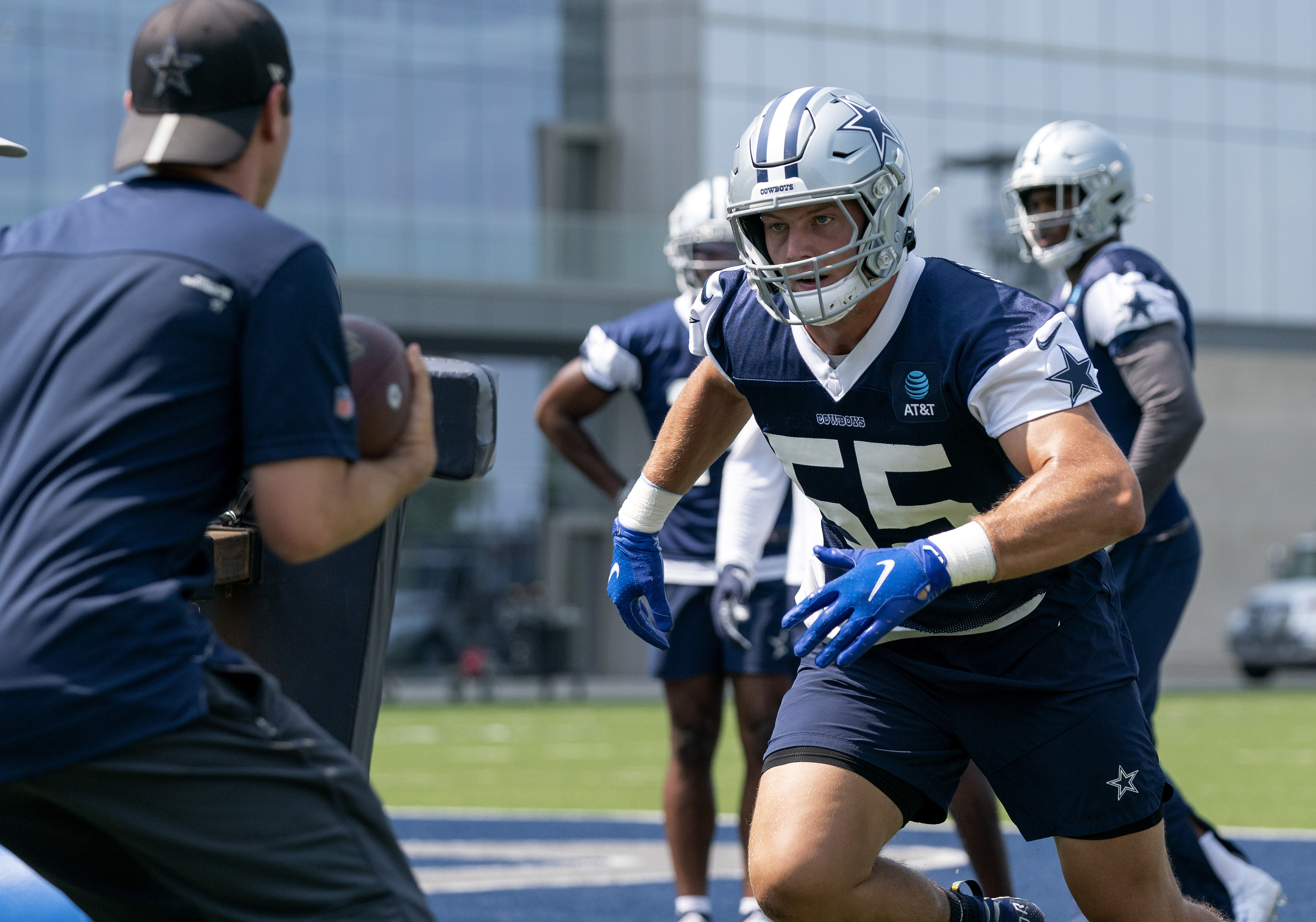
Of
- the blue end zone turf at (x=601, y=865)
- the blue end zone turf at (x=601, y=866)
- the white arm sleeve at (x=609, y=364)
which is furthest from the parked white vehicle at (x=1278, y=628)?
the white arm sleeve at (x=609, y=364)

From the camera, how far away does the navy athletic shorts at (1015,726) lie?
13.0 ft

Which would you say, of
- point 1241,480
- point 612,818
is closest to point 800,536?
point 612,818

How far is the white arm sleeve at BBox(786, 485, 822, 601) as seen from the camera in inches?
227

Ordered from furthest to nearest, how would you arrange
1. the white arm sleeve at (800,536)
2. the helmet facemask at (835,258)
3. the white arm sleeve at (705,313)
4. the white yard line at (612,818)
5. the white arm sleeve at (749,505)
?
the white yard line at (612,818) → the white arm sleeve at (749,505) → the white arm sleeve at (800,536) → the white arm sleeve at (705,313) → the helmet facemask at (835,258)

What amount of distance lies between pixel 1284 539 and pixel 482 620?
574 inches

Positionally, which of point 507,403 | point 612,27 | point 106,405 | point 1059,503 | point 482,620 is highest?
point 612,27

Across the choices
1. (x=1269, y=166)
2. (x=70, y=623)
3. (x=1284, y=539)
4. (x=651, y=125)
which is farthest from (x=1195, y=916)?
(x=1269, y=166)

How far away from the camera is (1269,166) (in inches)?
1409

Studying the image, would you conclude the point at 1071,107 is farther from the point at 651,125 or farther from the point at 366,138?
the point at 366,138

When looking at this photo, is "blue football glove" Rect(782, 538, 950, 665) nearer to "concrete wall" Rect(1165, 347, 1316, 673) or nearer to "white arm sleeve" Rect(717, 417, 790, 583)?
"white arm sleeve" Rect(717, 417, 790, 583)

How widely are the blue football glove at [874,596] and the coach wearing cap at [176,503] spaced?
105 centimetres

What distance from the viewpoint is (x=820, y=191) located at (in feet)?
12.9

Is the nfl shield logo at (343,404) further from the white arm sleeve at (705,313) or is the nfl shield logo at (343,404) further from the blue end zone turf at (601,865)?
the blue end zone turf at (601,865)

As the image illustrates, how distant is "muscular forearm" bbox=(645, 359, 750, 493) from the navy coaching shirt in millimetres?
1679
